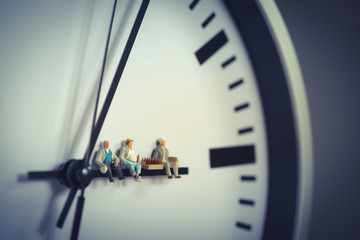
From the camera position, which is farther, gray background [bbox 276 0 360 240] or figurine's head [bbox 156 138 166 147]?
gray background [bbox 276 0 360 240]

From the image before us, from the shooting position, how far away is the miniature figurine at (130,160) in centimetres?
52

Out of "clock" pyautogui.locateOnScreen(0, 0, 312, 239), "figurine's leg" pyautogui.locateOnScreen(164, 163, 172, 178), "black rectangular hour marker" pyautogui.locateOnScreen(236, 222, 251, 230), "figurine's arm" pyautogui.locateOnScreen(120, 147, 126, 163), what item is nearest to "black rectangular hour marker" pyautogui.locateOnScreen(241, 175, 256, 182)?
"clock" pyautogui.locateOnScreen(0, 0, 312, 239)

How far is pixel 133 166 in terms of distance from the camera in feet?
1.73

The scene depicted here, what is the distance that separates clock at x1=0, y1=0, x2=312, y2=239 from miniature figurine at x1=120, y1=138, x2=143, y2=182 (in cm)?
2

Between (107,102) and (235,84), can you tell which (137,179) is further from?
(235,84)

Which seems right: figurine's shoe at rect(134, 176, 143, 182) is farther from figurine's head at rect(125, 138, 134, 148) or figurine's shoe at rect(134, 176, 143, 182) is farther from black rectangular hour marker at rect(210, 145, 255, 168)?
black rectangular hour marker at rect(210, 145, 255, 168)

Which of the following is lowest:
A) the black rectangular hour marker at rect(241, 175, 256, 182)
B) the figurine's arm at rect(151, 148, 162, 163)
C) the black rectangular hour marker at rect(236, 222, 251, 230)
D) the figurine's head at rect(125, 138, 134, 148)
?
the black rectangular hour marker at rect(236, 222, 251, 230)

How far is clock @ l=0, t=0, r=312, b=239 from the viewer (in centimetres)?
47

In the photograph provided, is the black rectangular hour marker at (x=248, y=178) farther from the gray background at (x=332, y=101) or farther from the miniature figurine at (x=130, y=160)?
the miniature figurine at (x=130, y=160)

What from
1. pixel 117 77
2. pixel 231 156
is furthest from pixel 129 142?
pixel 231 156

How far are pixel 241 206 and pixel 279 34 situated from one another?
0.41 meters

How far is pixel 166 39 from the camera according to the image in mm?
621

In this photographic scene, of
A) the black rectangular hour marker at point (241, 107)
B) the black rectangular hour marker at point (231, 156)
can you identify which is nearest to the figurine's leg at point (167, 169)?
the black rectangular hour marker at point (231, 156)

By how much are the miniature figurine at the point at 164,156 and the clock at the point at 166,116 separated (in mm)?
16
